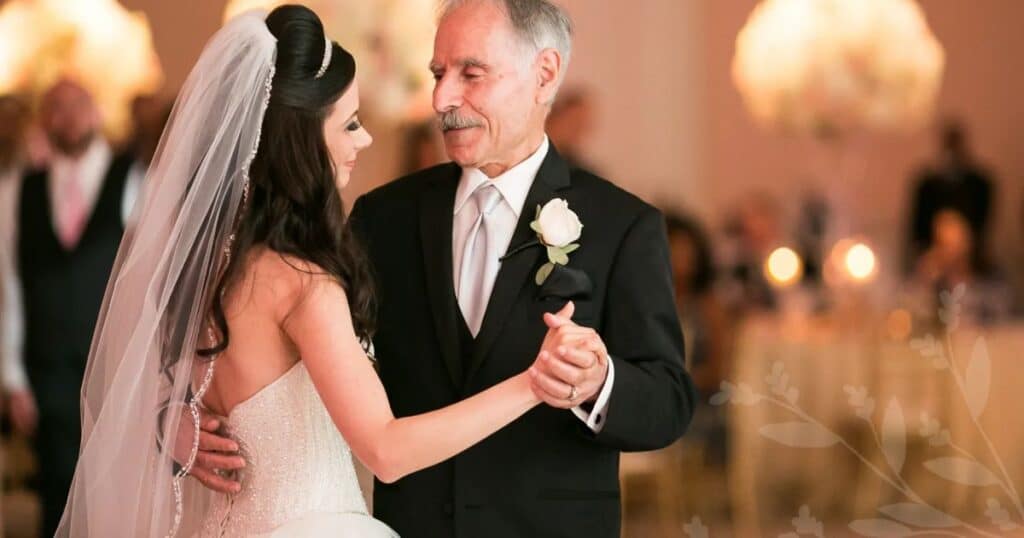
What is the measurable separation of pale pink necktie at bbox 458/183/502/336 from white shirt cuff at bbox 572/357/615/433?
0.29 meters

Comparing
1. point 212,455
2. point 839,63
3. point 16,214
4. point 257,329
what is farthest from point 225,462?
point 839,63

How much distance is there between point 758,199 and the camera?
10.8 m

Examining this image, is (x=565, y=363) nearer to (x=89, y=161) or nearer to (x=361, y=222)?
(x=361, y=222)

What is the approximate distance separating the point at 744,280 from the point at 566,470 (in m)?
6.25

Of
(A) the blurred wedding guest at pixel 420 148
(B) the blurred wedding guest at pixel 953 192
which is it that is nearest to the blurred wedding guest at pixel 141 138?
(A) the blurred wedding guest at pixel 420 148

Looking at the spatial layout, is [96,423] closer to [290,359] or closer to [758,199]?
[290,359]

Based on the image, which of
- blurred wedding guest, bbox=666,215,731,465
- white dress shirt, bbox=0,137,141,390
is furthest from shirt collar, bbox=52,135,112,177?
blurred wedding guest, bbox=666,215,731,465

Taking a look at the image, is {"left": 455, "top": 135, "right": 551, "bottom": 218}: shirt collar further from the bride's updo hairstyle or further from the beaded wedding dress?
the beaded wedding dress

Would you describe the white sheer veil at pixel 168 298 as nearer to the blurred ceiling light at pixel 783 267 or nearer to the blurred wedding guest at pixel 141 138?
the blurred wedding guest at pixel 141 138

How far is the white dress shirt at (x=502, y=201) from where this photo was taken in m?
2.86

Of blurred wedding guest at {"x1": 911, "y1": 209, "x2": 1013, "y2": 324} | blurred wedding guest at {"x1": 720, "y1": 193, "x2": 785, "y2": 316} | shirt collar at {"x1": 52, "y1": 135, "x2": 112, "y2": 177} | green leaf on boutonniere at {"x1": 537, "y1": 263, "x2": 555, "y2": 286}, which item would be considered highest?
green leaf on boutonniere at {"x1": 537, "y1": 263, "x2": 555, "y2": 286}

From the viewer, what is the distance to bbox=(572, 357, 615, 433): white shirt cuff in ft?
8.54

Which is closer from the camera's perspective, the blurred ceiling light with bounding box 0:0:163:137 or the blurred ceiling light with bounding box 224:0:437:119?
the blurred ceiling light with bounding box 224:0:437:119

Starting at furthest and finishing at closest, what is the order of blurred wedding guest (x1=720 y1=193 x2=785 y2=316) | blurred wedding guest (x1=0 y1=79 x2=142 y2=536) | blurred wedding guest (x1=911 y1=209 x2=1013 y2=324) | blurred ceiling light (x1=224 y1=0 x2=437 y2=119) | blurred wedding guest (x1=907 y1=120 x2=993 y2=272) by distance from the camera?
1. blurred wedding guest (x1=907 y1=120 x2=993 y2=272)
2. blurred wedding guest (x1=720 y1=193 x2=785 y2=316)
3. blurred wedding guest (x1=911 y1=209 x2=1013 y2=324)
4. blurred ceiling light (x1=224 y1=0 x2=437 y2=119)
5. blurred wedding guest (x1=0 y1=79 x2=142 y2=536)
